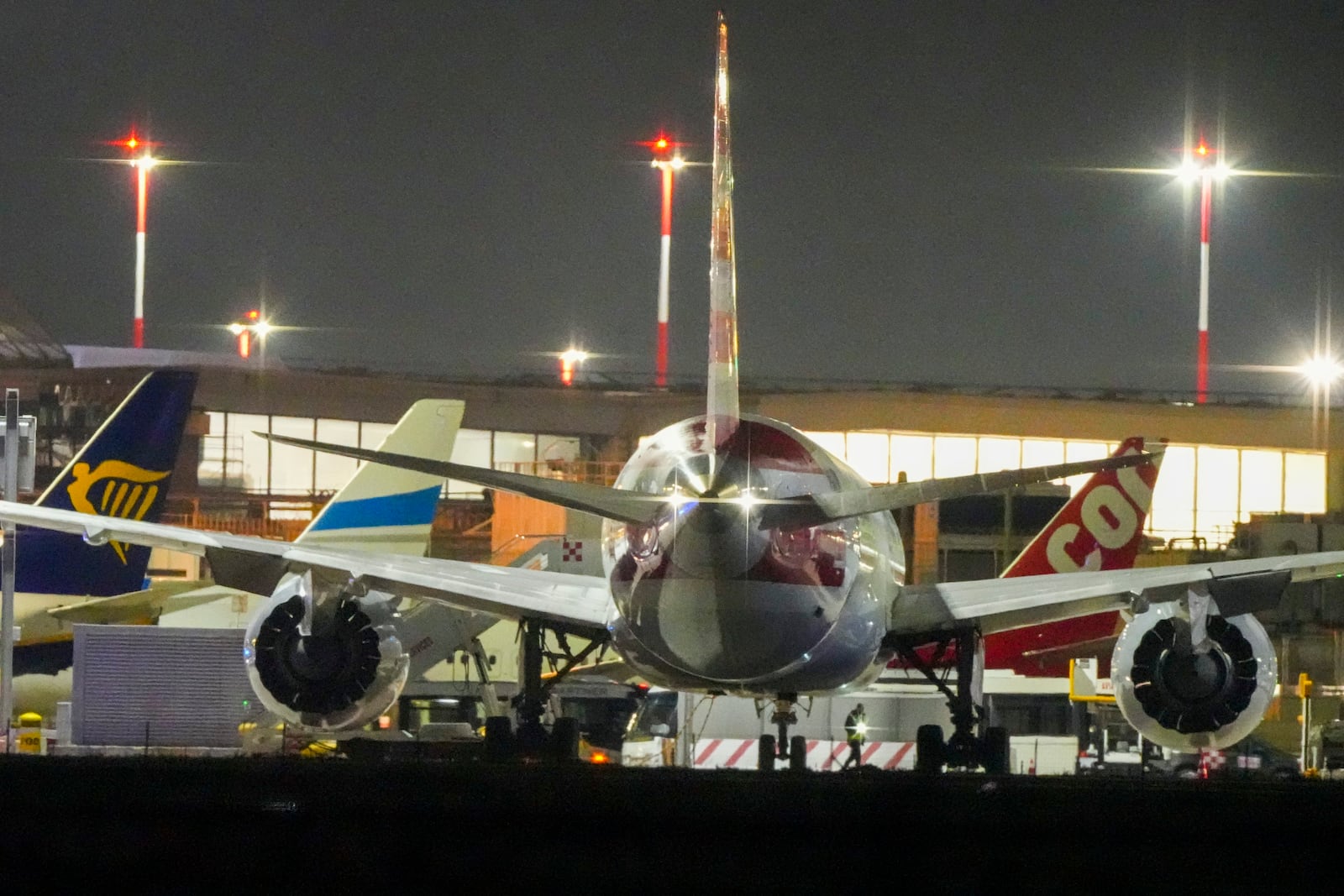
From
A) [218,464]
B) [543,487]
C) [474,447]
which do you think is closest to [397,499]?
[543,487]

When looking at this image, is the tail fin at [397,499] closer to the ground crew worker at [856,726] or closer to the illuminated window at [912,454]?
the ground crew worker at [856,726]

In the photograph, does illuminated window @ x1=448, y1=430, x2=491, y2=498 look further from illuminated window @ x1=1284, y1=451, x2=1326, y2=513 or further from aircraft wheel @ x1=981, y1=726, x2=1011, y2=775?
aircraft wheel @ x1=981, y1=726, x2=1011, y2=775

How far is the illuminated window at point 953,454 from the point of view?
72.9 m

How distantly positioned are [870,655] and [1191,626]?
171 inches

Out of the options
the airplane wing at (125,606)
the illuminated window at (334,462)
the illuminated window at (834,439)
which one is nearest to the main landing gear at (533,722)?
the airplane wing at (125,606)

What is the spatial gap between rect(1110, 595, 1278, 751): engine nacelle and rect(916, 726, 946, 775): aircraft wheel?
2516 mm

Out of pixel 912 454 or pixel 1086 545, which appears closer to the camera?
pixel 1086 545

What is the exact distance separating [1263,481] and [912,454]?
45.0ft

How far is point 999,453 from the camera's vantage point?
74250 millimetres

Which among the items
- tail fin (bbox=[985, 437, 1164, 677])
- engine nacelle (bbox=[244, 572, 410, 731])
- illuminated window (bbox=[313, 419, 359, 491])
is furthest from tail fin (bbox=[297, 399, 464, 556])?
illuminated window (bbox=[313, 419, 359, 491])

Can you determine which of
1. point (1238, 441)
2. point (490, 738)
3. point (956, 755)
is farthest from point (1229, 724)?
point (1238, 441)

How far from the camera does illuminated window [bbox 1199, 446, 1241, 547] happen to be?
74.4m

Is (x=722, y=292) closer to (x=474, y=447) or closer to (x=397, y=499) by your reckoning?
(x=397, y=499)

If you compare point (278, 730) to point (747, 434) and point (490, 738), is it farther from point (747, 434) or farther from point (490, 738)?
point (747, 434)
